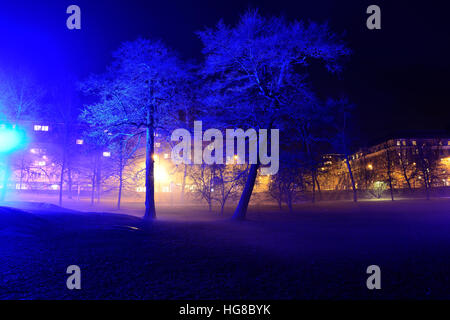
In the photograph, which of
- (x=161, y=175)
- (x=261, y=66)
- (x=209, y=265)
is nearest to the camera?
(x=209, y=265)

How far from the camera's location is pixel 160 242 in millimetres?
8859

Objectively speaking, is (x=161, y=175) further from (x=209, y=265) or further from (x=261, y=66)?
(x=209, y=265)

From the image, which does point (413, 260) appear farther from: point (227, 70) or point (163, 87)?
point (163, 87)

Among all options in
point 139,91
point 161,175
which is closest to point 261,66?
point 139,91

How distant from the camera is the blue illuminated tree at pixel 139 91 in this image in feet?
50.4

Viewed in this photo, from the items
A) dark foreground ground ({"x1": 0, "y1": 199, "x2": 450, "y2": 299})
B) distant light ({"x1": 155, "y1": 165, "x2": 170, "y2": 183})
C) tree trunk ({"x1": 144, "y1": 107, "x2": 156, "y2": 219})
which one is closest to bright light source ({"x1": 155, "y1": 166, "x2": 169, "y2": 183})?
distant light ({"x1": 155, "y1": 165, "x2": 170, "y2": 183})

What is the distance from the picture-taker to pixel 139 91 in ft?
51.4

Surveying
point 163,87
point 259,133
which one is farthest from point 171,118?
point 259,133

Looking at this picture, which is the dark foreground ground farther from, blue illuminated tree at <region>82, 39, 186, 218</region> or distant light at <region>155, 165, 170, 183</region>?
distant light at <region>155, 165, 170, 183</region>

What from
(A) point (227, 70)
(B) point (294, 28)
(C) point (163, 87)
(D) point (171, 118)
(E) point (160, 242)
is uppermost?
(B) point (294, 28)

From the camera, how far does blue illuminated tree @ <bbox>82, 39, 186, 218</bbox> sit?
604 inches

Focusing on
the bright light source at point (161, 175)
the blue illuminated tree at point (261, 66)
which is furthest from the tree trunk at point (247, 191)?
the bright light source at point (161, 175)
